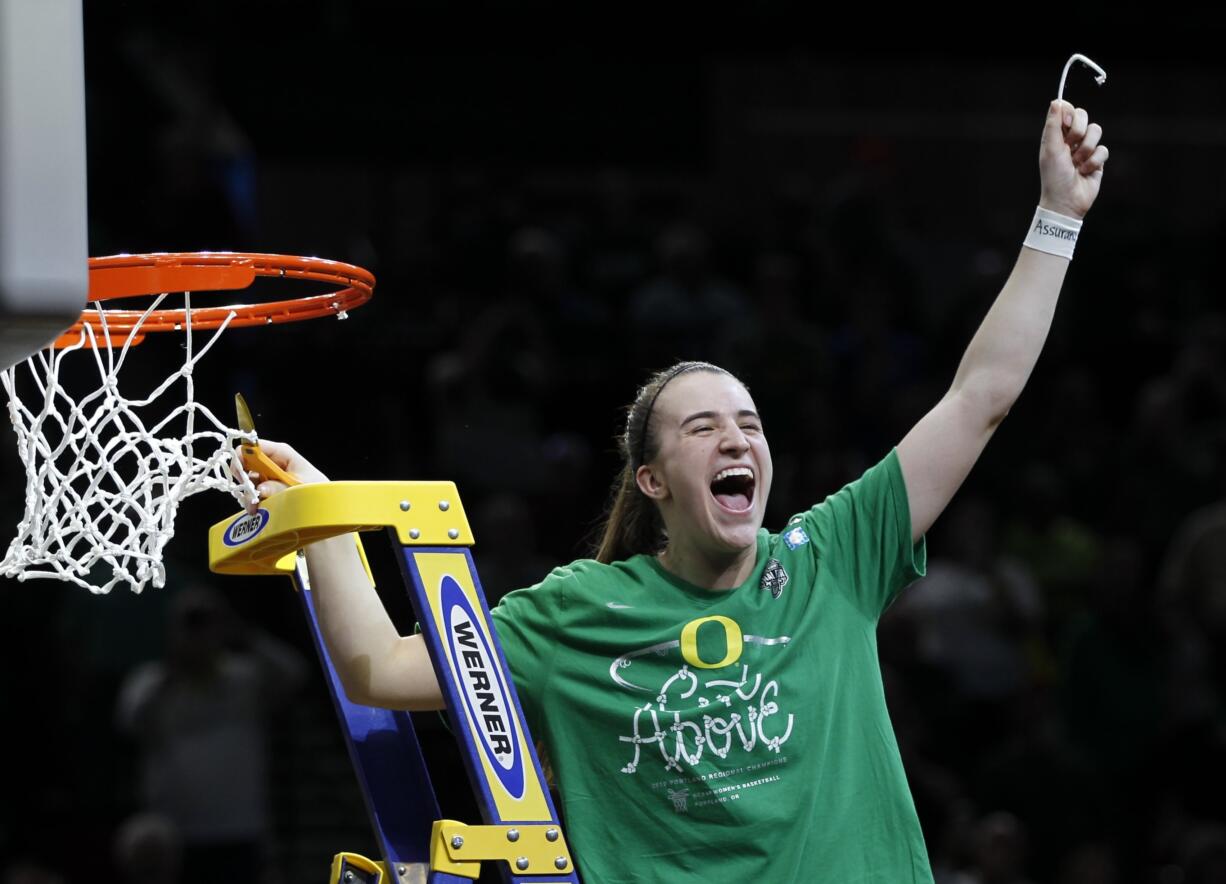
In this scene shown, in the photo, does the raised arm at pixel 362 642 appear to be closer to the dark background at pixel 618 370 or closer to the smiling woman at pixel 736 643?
the smiling woman at pixel 736 643

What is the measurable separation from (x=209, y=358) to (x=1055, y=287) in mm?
4409

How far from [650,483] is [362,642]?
65 centimetres

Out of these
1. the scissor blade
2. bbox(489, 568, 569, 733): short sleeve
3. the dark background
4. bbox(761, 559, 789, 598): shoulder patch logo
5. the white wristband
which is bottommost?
the dark background

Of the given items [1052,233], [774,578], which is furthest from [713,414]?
[1052,233]

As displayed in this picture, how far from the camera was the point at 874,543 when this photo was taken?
348cm

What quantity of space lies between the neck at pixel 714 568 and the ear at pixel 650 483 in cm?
13

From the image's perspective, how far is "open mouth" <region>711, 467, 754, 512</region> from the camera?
343 centimetres

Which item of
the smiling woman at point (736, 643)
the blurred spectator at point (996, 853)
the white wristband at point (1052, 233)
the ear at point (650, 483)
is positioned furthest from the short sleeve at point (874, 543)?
the blurred spectator at point (996, 853)

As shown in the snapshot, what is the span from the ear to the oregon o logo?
0.30 meters

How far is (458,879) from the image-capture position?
303cm

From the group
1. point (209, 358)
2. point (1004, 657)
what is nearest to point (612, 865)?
point (209, 358)

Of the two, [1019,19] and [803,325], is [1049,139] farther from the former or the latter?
[1019,19]

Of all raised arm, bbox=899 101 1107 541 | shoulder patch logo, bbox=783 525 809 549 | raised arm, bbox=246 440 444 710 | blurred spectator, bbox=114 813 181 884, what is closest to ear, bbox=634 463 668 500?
shoulder patch logo, bbox=783 525 809 549

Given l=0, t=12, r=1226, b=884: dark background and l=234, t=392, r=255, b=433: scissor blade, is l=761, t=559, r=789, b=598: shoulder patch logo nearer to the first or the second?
l=234, t=392, r=255, b=433: scissor blade
